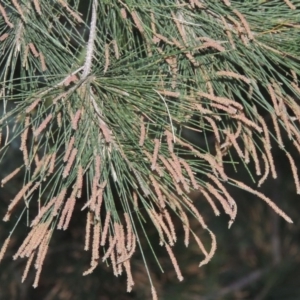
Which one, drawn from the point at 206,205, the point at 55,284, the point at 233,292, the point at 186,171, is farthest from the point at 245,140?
the point at 233,292

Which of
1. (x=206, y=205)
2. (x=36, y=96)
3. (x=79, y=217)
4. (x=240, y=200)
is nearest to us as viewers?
(x=36, y=96)

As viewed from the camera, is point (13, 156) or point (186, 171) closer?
point (186, 171)

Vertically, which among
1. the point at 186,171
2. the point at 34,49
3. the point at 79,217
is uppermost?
the point at 34,49

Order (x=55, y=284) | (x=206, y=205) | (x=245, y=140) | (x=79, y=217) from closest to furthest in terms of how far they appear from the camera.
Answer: (x=245, y=140) < (x=79, y=217) < (x=55, y=284) < (x=206, y=205)

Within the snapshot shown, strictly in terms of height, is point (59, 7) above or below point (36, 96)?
above

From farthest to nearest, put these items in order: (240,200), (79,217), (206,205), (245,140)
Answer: (240,200) < (206,205) < (79,217) < (245,140)

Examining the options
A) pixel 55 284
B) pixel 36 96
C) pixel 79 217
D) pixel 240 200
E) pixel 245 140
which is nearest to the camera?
pixel 36 96

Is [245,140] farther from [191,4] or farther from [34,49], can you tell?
[34,49]

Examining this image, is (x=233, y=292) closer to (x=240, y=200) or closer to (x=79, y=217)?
(x=240, y=200)

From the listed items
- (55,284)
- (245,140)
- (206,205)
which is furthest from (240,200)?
(245,140)
